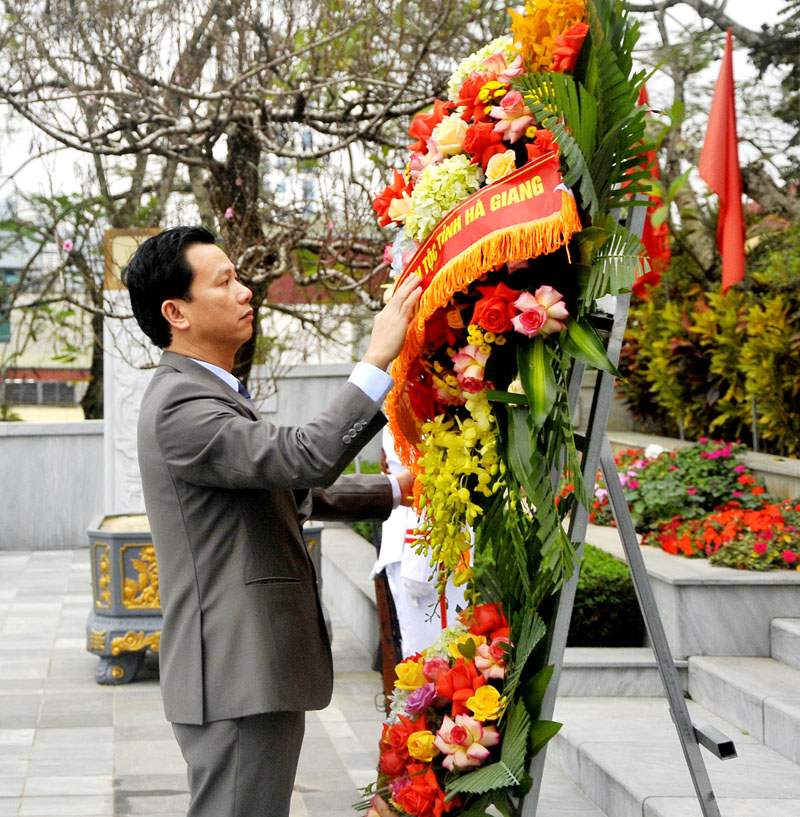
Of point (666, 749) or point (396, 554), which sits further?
point (396, 554)

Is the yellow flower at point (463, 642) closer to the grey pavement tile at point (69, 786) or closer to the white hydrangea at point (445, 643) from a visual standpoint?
the white hydrangea at point (445, 643)

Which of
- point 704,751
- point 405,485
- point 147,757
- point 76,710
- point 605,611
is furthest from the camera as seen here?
point 76,710

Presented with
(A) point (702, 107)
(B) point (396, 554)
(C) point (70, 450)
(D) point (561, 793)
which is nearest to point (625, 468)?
(B) point (396, 554)

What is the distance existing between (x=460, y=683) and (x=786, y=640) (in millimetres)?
2628

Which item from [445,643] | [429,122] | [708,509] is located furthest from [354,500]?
[708,509]

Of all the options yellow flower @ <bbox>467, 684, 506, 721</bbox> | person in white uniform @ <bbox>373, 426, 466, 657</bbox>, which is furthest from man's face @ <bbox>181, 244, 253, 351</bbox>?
person in white uniform @ <bbox>373, 426, 466, 657</bbox>

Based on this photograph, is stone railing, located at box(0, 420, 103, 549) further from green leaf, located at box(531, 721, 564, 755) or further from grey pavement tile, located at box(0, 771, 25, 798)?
green leaf, located at box(531, 721, 564, 755)

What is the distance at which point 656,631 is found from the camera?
2.69 meters

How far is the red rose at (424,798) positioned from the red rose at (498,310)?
106 centimetres

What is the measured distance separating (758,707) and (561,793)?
32.5 inches

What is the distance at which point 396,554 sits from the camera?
188 inches

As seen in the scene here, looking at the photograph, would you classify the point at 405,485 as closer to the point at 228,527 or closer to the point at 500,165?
the point at 228,527

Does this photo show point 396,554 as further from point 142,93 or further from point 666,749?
point 142,93

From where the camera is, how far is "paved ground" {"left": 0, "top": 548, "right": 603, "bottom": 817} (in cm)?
427
